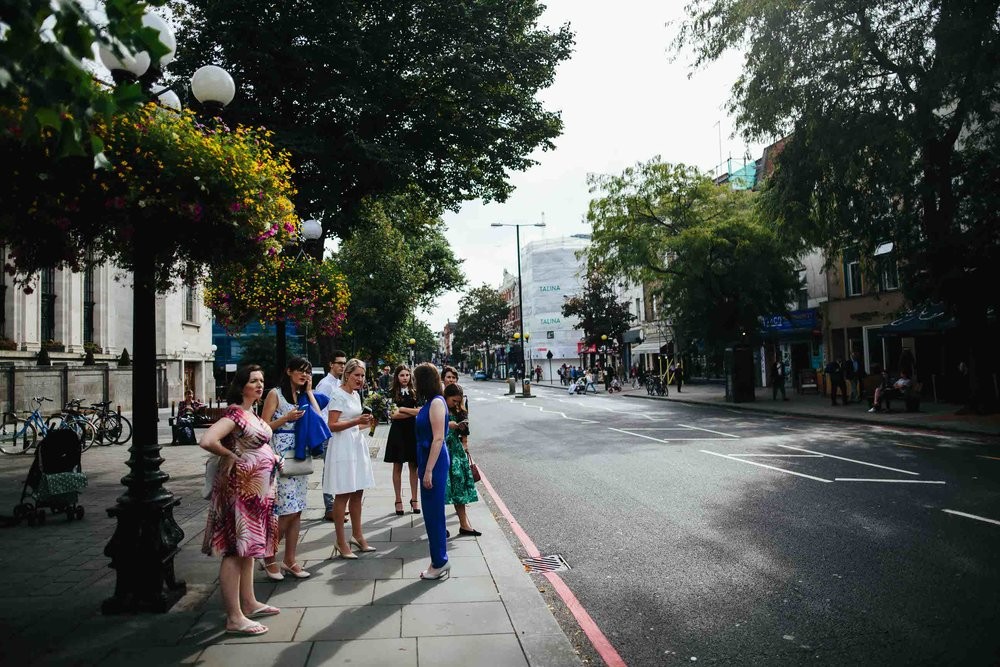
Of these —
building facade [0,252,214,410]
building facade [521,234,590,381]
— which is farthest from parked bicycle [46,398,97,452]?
building facade [521,234,590,381]

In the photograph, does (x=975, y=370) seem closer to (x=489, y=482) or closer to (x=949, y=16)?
(x=949, y=16)

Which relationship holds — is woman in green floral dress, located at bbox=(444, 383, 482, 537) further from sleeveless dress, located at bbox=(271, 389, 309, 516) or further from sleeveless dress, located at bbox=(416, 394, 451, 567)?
sleeveless dress, located at bbox=(271, 389, 309, 516)

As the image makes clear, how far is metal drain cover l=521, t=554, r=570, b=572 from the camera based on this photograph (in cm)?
600

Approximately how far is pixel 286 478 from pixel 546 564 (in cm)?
254

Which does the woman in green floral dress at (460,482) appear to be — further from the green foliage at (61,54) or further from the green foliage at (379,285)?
the green foliage at (379,285)

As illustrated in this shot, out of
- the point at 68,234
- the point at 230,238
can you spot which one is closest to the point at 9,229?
the point at 68,234

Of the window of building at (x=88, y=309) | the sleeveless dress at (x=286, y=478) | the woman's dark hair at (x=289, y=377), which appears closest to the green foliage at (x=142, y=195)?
the woman's dark hair at (x=289, y=377)

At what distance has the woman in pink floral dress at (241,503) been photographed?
4312 millimetres

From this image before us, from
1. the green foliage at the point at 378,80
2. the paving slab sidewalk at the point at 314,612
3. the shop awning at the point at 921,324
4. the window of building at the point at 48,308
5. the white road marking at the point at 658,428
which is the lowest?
the white road marking at the point at 658,428

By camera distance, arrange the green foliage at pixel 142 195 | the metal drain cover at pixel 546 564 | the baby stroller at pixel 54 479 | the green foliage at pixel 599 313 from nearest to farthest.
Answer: the green foliage at pixel 142 195, the metal drain cover at pixel 546 564, the baby stroller at pixel 54 479, the green foliage at pixel 599 313

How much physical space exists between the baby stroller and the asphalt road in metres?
5.47

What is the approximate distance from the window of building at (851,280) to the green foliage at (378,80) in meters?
20.9

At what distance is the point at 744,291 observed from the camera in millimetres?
27828

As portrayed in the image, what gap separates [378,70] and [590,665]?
1205cm
